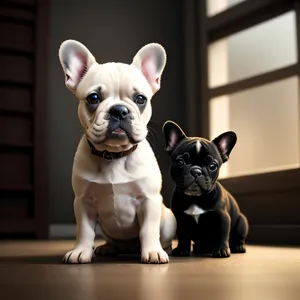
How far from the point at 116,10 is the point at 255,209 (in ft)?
5.46

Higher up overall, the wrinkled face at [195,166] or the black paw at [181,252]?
the wrinkled face at [195,166]

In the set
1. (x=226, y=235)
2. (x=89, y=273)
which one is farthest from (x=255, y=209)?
(x=89, y=273)

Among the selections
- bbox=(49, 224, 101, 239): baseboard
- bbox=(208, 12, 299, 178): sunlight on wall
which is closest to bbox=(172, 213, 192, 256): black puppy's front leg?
bbox=(208, 12, 299, 178): sunlight on wall

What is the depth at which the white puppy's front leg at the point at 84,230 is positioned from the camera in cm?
141

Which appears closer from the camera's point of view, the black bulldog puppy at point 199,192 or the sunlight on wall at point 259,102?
the black bulldog puppy at point 199,192

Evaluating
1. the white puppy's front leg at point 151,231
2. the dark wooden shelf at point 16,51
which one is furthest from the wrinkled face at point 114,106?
the dark wooden shelf at point 16,51

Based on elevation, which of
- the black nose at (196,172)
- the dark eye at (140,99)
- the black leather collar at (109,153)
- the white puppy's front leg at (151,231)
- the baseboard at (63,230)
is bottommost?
the baseboard at (63,230)

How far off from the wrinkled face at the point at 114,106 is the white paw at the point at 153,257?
283 mm

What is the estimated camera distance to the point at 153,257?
138cm

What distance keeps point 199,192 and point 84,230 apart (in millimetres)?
373

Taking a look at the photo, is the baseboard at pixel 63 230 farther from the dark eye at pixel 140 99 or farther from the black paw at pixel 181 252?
the dark eye at pixel 140 99

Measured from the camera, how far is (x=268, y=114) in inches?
108

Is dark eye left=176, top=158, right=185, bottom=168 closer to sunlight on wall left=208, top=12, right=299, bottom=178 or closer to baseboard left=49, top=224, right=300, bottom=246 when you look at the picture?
baseboard left=49, top=224, right=300, bottom=246

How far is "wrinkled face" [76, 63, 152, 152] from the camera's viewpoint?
1338 millimetres
